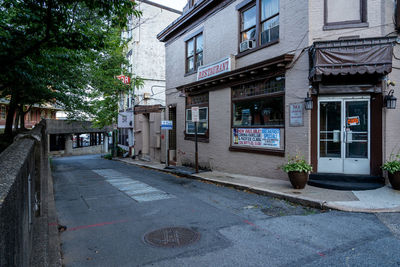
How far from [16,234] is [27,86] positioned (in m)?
8.73

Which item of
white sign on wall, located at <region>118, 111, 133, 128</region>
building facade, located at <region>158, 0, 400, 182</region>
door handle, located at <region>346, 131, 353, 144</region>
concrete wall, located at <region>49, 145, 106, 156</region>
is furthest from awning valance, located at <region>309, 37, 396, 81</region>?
concrete wall, located at <region>49, 145, 106, 156</region>

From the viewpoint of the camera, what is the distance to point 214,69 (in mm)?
12148

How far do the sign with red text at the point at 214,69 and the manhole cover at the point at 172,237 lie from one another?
310 inches

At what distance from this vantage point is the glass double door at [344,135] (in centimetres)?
806

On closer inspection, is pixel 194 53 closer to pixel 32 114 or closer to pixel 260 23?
pixel 260 23

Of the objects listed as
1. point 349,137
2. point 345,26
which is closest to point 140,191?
point 349,137

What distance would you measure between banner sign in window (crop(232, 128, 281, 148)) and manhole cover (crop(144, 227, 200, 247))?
5.49 metres

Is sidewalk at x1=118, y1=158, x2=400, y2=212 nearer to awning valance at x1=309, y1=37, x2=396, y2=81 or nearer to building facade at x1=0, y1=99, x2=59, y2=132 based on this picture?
awning valance at x1=309, y1=37, x2=396, y2=81

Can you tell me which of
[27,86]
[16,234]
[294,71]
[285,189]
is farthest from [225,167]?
[16,234]

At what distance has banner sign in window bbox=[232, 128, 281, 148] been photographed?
940cm

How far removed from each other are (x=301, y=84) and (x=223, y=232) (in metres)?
5.72

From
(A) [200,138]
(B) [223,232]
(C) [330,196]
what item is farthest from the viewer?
(A) [200,138]

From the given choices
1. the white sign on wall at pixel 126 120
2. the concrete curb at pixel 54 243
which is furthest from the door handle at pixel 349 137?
the white sign on wall at pixel 126 120

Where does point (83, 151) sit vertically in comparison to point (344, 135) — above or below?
below
